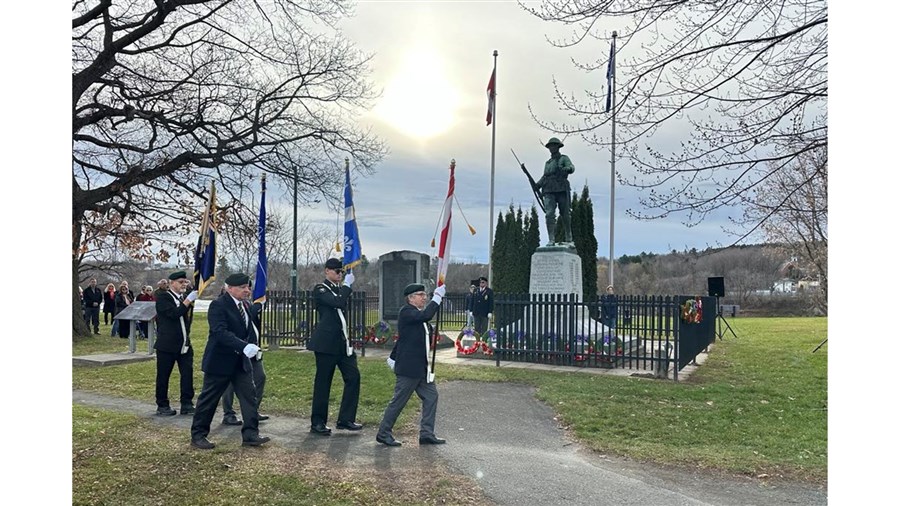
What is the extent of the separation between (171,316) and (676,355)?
9208 millimetres

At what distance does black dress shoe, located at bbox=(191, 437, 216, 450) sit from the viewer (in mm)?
6930

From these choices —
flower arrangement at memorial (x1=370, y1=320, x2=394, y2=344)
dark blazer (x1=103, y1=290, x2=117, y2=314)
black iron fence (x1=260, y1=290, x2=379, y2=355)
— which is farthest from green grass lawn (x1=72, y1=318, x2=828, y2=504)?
dark blazer (x1=103, y1=290, x2=117, y2=314)

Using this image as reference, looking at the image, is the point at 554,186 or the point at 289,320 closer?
the point at 554,186

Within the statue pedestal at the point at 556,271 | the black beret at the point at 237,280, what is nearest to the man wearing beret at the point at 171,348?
the black beret at the point at 237,280

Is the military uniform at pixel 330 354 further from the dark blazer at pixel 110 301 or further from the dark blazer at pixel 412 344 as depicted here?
the dark blazer at pixel 110 301

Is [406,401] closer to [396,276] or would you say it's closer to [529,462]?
[529,462]

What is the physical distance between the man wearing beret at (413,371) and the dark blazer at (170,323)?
3.71 metres

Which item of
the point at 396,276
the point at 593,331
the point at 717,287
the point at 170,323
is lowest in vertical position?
the point at 593,331

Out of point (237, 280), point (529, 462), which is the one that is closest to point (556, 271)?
point (529, 462)

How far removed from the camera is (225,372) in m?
7.16

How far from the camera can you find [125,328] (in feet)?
74.2

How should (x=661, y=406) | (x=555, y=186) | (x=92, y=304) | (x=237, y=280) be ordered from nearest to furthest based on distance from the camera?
(x=237, y=280) < (x=661, y=406) < (x=555, y=186) < (x=92, y=304)

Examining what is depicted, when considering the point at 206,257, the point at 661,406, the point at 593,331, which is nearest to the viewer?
the point at 206,257

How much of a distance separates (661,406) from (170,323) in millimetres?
7515
